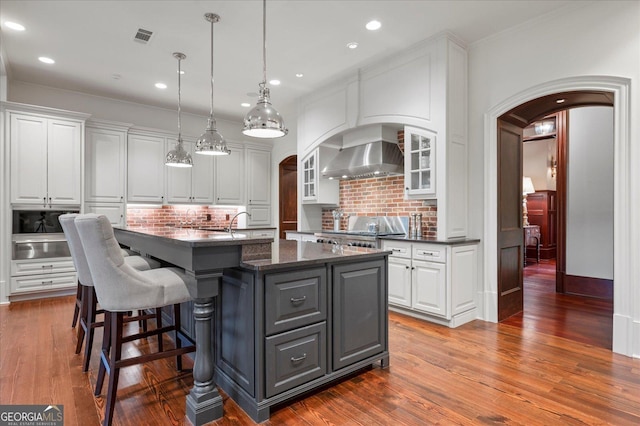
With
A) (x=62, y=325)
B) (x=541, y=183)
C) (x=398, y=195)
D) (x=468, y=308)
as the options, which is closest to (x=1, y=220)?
(x=62, y=325)

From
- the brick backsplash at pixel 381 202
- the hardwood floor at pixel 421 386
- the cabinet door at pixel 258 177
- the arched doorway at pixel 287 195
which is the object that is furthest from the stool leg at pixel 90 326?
the arched doorway at pixel 287 195

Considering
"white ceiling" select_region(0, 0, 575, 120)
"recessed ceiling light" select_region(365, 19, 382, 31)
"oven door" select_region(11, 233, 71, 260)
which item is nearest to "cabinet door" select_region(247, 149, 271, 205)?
"white ceiling" select_region(0, 0, 575, 120)

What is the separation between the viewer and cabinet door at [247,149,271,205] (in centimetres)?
732

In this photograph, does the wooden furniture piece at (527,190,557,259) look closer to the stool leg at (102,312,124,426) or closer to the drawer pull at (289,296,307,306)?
the drawer pull at (289,296,307,306)

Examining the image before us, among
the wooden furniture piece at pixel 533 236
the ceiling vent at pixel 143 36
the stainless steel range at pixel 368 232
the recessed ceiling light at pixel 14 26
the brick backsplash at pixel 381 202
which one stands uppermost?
the recessed ceiling light at pixel 14 26

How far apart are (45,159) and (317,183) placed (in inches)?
154

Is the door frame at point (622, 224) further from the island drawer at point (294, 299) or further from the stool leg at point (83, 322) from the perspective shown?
the stool leg at point (83, 322)

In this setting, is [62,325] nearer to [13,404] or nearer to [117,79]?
[13,404]

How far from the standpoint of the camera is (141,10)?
3344 mm

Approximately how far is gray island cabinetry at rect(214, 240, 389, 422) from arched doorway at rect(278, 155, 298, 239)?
5058 mm

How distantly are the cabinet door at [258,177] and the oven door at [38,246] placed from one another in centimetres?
329

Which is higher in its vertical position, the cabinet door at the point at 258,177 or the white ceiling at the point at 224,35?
the white ceiling at the point at 224,35

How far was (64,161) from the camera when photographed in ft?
16.4

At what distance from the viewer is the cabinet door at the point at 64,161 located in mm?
4918
